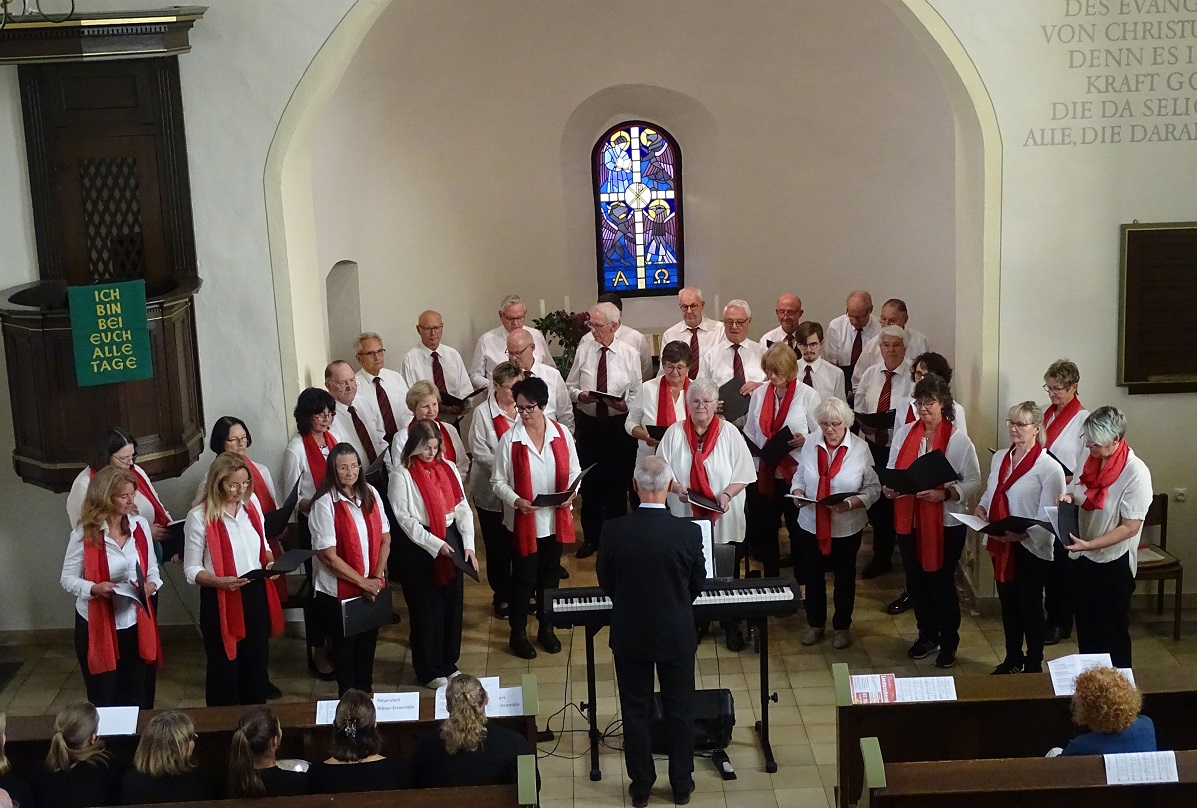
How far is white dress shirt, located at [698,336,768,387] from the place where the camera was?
9.52m

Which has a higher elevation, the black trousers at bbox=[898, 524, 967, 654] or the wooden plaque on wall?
the wooden plaque on wall

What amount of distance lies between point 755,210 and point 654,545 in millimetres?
6750

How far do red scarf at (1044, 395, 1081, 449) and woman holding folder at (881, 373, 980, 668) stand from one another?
56 centimetres

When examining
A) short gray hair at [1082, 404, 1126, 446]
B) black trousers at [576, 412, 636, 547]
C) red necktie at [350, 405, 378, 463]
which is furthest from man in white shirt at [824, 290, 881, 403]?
red necktie at [350, 405, 378, 463]

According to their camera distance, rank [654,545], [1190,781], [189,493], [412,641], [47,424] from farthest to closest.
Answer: [189,493], [412,641], [47,424], [654,545], [1190,781]

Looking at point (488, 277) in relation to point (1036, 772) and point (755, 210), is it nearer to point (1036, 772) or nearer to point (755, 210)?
point (755, 210)

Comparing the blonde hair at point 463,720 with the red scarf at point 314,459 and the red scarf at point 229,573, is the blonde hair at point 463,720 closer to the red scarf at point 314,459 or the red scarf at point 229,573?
the red scarf at point 229,573

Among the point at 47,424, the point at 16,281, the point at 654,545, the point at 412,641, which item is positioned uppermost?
the point at 16,281

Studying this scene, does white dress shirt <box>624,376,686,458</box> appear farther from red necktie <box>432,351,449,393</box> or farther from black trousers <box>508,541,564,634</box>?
red necktie <box>432,351,449,393</box>

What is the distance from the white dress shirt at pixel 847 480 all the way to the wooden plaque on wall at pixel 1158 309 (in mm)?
1799

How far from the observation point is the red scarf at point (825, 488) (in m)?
7.71

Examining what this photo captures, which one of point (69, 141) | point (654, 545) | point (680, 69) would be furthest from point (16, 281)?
point (680, 69)

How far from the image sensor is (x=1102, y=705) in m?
4.78

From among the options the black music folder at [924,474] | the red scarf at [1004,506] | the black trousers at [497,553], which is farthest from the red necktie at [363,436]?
the red scarf at [1004,506]
